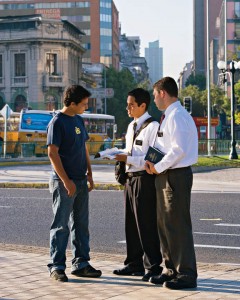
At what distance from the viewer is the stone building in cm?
9725

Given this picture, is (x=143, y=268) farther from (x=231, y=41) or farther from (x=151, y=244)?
(x=231, y=41)

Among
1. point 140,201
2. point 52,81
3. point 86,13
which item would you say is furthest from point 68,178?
point 86,13

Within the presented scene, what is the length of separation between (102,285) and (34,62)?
89071 mm

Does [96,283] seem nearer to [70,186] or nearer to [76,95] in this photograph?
[70,186]

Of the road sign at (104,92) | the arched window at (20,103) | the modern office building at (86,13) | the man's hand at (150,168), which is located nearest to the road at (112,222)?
the man's hand at (150,168)

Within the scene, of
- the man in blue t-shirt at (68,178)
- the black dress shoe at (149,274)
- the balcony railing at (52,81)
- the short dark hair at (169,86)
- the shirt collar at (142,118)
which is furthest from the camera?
the balcony railing at (52,81)

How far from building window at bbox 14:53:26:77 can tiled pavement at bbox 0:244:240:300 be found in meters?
88.6

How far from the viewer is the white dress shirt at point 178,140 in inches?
344

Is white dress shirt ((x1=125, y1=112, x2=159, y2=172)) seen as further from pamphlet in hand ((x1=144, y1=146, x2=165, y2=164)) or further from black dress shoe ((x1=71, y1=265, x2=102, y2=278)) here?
black dress shoe ((x1=71, y1=265, x2=102, y2=278))

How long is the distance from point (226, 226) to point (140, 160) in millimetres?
6469

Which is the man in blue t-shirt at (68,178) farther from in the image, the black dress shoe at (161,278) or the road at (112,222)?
the road at (112,222)

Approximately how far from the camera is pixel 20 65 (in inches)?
3895

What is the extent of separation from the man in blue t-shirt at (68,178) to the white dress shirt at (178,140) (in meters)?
1.17

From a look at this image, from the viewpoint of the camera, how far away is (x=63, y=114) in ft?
32.0
